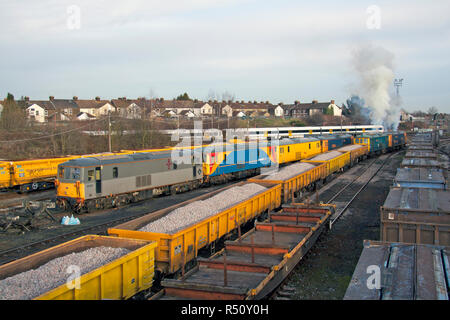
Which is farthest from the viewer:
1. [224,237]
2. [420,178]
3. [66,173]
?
[66,173]

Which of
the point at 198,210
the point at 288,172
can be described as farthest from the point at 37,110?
the point at 198,210

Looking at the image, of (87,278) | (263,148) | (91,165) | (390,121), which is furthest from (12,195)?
(390,121)

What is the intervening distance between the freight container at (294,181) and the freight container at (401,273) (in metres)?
9.71

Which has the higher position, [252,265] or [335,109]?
[335,109]

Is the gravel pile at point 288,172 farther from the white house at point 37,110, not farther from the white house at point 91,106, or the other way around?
the white house at point 91,106

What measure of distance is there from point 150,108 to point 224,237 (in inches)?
2752

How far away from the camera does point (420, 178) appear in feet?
62.5

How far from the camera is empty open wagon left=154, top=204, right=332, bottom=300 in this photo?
841 cm

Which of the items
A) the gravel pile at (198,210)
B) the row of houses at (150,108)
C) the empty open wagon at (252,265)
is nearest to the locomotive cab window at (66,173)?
the gravel pile at (198,210)

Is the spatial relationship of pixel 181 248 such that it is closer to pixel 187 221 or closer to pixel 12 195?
pixel 187 221

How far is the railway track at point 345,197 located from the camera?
1085cm

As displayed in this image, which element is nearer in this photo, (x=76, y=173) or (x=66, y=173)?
(x=76, y=173)

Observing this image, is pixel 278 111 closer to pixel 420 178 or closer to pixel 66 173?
pixel 420 178

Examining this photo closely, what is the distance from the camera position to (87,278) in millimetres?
7719
